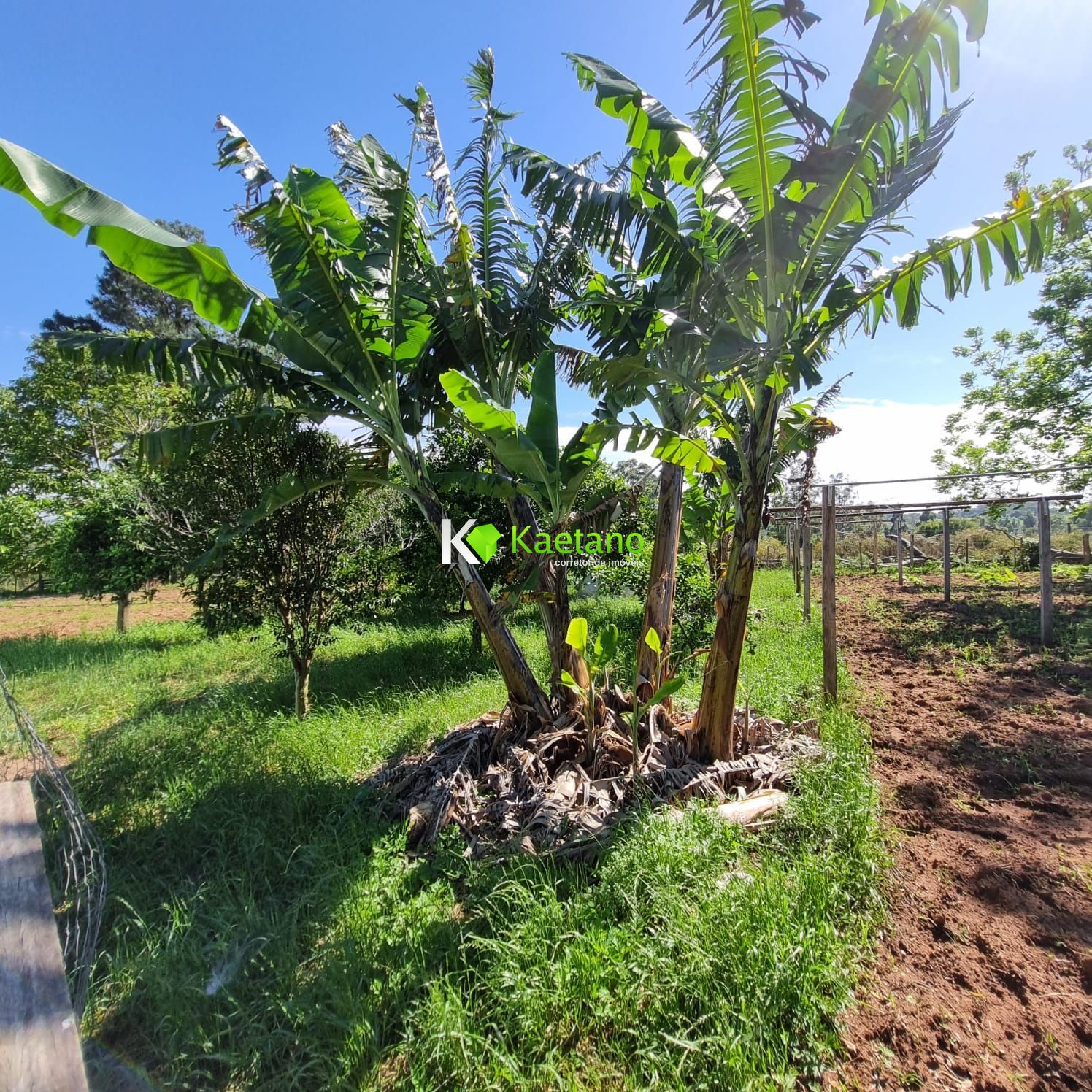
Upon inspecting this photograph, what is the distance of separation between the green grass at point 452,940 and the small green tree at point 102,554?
244 inches

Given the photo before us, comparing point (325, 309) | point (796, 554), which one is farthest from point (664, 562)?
point (796, 554)

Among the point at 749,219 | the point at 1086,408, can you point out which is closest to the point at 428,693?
the point at 749,219

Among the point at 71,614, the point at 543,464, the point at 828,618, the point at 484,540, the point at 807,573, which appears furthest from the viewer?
the point at 71,614

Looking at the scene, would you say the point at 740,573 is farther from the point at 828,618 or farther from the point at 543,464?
the point at 828,618

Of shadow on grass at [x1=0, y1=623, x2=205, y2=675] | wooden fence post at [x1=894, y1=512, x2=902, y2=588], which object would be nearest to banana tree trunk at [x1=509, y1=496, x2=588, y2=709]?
shadow on grass at [x1=0, y1=623, x2=205, y2=675]

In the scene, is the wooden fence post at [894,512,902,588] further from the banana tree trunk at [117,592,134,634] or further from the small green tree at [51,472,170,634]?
the banana tree trunk at [117,592,134,634]

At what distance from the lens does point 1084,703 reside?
14.8 ft

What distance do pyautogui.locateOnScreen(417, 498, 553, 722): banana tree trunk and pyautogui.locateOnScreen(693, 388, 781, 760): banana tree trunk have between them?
130cm

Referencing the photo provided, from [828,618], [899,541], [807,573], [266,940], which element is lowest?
[266,940]

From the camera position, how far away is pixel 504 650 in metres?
3.86

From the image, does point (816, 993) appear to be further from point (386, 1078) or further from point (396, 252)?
point (396, 252)

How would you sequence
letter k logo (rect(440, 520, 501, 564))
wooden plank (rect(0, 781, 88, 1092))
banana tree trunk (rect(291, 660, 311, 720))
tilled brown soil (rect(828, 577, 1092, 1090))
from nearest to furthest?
1. wooden plank (rect(0, 781, 88, 1092))
2. tilled brown soil (rect(828, 577, 1092, 1090))
3. letter k logo (rect(440, 520, 501, 564))
4. banana tree trunk (rect(291, 660, 311, 720))

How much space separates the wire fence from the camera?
2.18 metres

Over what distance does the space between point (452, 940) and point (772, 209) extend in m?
4.06
